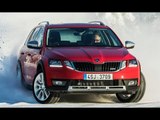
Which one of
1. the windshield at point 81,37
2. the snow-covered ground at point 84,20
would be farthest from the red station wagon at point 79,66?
the snow-covered ground at point 84,20

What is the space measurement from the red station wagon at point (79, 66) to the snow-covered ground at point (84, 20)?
0.35 m

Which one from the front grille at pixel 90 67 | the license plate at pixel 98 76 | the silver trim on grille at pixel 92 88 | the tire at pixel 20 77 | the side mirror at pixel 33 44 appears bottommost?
the tire at pixel 20 77

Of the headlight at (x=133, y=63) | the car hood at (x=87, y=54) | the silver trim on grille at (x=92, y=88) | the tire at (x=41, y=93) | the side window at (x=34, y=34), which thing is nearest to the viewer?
the silver trim on grille at (x=92, y=88)

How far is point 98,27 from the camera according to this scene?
16.4m

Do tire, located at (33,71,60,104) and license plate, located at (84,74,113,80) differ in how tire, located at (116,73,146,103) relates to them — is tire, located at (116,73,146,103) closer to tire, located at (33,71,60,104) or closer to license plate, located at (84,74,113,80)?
license plate, located at (84,74,113,80)

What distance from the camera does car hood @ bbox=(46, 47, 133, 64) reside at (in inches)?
575

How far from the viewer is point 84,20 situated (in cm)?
1831

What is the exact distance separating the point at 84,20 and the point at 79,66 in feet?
12.8

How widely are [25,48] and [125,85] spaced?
3.04m

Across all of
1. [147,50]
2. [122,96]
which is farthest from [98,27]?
[147,50]

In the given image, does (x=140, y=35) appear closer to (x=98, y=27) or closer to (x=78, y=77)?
(x=98, y=27)

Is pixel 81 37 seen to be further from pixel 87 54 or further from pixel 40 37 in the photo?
pixel 87 54

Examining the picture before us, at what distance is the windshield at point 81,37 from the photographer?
1554cm

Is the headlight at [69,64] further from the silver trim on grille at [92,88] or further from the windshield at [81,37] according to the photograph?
the windshield at [81,37]
